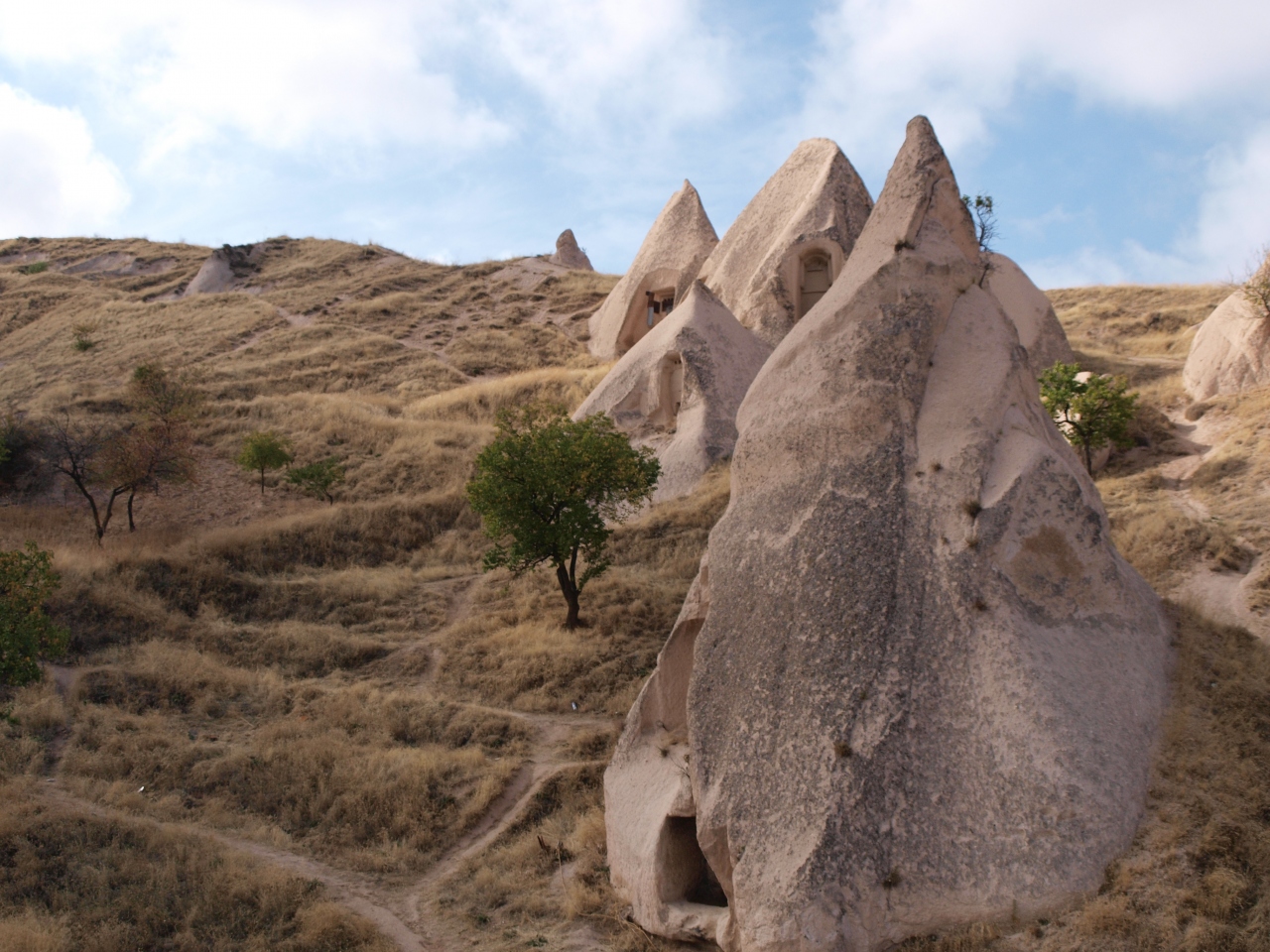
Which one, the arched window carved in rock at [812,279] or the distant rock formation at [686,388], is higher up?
the arched window carved in rock at [812,279]

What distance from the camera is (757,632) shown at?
26.5 feet

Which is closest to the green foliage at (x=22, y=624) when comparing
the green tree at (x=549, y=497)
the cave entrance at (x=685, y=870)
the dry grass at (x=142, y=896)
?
the dry grass at (x=142, y=896)

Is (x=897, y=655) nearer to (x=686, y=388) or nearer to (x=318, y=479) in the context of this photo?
(x=686, y=388)

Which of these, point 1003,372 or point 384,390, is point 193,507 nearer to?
point 384,390

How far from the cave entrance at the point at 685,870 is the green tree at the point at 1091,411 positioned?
10995 millimetres

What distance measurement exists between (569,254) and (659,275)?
19.8 m

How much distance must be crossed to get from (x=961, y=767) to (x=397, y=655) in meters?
10.7

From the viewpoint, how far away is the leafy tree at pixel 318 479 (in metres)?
22.4

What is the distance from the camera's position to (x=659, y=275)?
103 feet

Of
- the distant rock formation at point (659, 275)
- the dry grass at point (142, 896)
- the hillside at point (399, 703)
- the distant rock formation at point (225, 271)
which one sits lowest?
the dry grass at point (142, 896)

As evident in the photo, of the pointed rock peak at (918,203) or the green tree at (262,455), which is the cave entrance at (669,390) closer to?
the green tree at (262,455)

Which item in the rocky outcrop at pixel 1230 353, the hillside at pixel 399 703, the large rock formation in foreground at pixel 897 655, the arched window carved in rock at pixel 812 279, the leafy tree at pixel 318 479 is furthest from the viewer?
the arched window carved in rock at pixel 812 279

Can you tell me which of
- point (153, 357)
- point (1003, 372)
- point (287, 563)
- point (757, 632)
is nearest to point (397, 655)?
point (287, 563)

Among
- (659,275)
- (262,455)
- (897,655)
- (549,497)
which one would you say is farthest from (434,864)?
(659,275)
